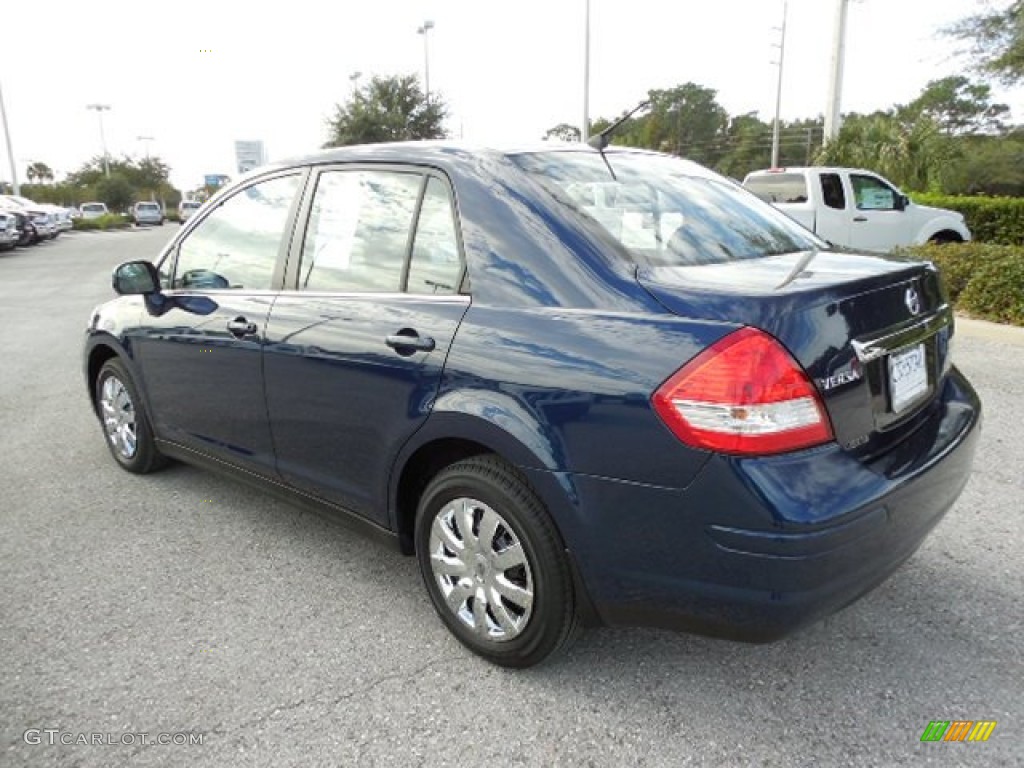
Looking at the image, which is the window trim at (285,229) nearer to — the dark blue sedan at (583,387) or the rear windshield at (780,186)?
the dark blue sedan at (583,387)

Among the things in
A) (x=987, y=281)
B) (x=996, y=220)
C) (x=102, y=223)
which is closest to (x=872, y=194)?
(x=996, y=220)

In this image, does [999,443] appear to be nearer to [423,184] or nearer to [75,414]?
[423,184]

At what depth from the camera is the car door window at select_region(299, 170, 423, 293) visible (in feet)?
9.15

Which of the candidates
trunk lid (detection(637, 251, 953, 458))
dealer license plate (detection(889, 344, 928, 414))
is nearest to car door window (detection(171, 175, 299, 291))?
trunk lid (detection(637, 251, 953, 458))

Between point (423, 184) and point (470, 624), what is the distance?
4.90 feet

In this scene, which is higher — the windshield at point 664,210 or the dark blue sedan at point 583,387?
the windshield at point 664,210

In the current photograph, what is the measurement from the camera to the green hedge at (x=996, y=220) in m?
14.2

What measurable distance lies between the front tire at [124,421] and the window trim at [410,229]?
1531mm

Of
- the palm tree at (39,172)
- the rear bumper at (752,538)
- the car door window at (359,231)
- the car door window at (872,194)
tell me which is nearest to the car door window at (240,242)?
the car door window at (359,231)

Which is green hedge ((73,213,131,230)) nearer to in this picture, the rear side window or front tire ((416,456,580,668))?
the rear side window

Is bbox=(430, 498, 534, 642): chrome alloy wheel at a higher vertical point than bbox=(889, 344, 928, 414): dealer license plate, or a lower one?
lower

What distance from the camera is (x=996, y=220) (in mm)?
14664

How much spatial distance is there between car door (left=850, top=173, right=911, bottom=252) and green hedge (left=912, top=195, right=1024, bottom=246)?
345 cm

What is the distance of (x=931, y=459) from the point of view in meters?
2.29
